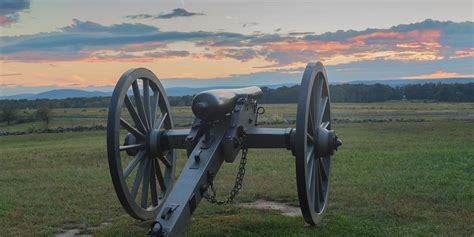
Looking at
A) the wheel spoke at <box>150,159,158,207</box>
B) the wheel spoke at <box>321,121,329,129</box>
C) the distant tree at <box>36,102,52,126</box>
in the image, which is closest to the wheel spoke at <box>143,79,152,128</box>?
the wheel spoke at <box>150,159,158,207</box>

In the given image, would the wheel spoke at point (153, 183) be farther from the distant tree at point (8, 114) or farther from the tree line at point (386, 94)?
the tree line at point (386, 94)

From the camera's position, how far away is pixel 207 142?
24.4 ft

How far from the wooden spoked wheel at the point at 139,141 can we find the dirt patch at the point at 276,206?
168 centimetres

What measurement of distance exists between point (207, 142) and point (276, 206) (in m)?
3.36

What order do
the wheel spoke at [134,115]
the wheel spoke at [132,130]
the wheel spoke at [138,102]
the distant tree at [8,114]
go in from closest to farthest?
the wheel spoke at [132,130], the wheel spoke at [134,115], the wheel spoke at [138,102], the distant tree at [8,114]

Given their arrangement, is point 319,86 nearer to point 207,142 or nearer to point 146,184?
point 207,142

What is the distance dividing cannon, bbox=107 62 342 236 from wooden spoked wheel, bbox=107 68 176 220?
14mm

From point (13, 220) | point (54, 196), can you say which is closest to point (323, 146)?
point (13, 220)

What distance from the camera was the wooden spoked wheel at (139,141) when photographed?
7.64 metres

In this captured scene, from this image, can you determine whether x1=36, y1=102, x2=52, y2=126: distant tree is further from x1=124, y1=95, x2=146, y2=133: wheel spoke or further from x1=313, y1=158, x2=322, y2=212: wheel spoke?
x1=313, y1=158, x2=322, y2=212: wheel spoke

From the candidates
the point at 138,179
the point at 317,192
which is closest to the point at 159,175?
the point at 138,179

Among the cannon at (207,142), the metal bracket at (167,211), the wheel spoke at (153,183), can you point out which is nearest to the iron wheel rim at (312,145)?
the cannon at (207,142)

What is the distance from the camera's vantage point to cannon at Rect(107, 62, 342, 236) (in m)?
6.86

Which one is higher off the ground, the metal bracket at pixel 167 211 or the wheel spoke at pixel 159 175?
the metal bracket at pixel 167 211
